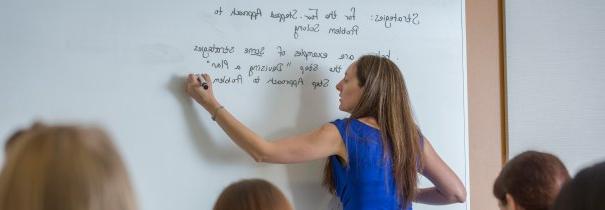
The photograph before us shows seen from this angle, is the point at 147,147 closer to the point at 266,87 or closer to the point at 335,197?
the point at 266,87

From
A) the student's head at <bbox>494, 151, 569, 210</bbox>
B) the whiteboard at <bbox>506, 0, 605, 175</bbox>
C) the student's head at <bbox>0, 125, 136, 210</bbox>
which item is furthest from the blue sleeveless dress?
the student's head at <bbox>0, 125, 136, 210</bbox>

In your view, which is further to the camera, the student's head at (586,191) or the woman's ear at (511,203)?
the woman's ear at (511,203)

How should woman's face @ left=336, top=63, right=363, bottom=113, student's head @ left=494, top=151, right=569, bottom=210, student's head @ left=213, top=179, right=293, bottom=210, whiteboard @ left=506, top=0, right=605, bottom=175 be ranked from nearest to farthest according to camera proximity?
student's head @ left=213, top=179, right=293, bottom=210 → student's head @ left=494, top=151, right=569, bottom=210 → woman's face @ left=336, top=63, right=363, bottom=113 → whiteboard @ left=506, top=0, right=605, bottom=175

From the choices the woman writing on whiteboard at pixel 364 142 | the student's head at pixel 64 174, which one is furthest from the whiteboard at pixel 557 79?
the student's head at pixel 64 174

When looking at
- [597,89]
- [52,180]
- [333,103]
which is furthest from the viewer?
[597,89]

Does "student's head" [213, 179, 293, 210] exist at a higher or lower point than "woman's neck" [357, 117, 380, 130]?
lower

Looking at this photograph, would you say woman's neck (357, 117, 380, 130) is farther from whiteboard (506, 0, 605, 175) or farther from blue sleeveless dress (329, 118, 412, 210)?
whiteboard (506, 0, 605, 175)

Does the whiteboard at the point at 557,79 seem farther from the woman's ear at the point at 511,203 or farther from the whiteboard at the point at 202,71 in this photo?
the woman's ear at the point at 511,203

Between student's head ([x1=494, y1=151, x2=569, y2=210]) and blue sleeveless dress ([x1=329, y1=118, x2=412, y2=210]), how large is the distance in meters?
0.45

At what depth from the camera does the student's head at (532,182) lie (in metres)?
1.31

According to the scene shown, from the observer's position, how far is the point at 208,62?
1.86 m

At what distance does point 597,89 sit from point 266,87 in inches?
53.1

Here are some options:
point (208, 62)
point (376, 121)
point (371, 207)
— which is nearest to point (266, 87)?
point (208, 62)

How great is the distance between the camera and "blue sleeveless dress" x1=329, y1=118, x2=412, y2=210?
5.78ft
